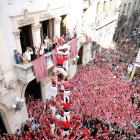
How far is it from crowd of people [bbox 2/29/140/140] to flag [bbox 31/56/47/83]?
152cm

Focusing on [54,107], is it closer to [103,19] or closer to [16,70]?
[16,70]

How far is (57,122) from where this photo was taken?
9180 millimetres

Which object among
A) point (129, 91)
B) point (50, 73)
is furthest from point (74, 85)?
point (129, 91)

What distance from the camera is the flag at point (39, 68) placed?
11.5 m

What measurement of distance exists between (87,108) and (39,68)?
5.43m

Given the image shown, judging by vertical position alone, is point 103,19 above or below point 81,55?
above

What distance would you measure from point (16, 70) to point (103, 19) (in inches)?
558

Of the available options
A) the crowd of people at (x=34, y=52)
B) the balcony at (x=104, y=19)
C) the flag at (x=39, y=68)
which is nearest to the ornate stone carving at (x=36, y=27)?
the crowd of people at (x=34, y=52)

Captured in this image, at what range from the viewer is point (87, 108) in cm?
1428

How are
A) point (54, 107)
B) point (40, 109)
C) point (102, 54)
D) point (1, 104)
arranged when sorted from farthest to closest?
1. point (102, 54)
2. point (40, 109)
3. point (1, 104)
4. point (54, 107)

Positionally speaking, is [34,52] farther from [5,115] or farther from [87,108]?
[87,108]

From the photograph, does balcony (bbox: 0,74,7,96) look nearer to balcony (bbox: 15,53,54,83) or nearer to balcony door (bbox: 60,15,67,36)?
balcony (bbox: 15,53,54,83)

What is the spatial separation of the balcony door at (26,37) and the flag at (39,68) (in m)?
1.62

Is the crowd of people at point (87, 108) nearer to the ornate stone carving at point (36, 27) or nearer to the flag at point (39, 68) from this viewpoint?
the flag at point (39, 68)
